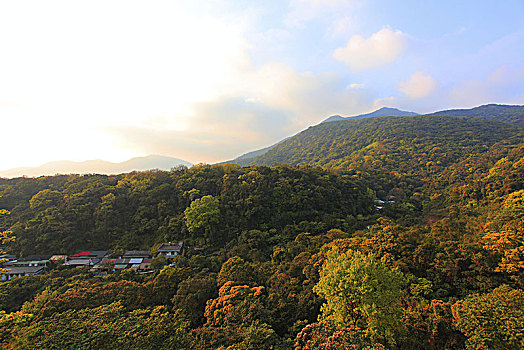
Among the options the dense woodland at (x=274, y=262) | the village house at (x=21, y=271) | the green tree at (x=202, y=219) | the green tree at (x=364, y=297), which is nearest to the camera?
the green tree at (x=364, y=297)

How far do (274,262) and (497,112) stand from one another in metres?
146

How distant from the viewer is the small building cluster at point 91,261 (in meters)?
20.9

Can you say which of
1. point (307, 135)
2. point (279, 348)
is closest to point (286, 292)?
point (279, 348)

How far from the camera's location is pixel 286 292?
1362 cm

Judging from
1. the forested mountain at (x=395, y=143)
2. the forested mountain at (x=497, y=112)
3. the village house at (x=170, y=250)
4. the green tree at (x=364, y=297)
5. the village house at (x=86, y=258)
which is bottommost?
the village house at (x=170, y=250)

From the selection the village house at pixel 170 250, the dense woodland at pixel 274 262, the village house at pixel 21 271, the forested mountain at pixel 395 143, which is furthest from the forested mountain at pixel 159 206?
the forested mountain at pixel 395 143

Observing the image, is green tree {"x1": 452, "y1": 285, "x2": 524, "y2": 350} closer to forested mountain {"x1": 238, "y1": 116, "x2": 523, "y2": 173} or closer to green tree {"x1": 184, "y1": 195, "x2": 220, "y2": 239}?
green tree {"x1": 184, "y1": 195, "x2": 220, "y2": 239}

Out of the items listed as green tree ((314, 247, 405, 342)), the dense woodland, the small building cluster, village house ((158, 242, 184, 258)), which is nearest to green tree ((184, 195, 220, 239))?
the dense woodland

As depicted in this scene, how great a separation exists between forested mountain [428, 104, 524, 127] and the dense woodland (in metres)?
67.8

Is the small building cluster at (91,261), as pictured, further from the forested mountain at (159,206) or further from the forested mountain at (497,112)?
the forested mountain at (497,112)

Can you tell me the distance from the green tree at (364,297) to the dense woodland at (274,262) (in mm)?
53

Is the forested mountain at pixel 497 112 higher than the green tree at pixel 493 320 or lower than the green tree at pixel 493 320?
higher

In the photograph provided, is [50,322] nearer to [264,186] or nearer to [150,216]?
[150,216]

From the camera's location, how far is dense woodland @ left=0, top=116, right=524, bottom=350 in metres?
9.36
